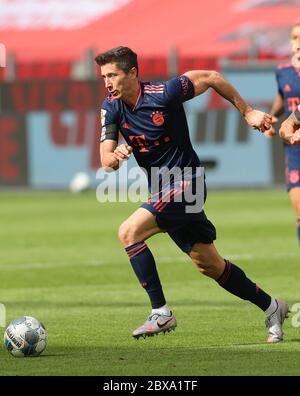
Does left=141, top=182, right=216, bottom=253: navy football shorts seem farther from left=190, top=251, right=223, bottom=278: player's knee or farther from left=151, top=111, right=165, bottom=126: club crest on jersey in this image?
left=151, top=111, right=165, bottom=126: club crest on jersey

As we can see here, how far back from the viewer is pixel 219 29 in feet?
121

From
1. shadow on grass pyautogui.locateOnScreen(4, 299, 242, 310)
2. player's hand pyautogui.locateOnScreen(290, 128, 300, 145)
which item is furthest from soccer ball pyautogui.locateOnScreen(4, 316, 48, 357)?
shadow on grass pyautogui.locateOnScreen(4, 299, 242, 310)

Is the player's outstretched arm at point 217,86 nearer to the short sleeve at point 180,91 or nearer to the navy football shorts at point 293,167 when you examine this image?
the short sleeve at point 180,91

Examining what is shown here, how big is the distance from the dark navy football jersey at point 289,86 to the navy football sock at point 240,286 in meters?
4.12

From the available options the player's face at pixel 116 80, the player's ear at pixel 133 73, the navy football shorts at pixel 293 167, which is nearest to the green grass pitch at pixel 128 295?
the navy football shorts at pixel 293 167

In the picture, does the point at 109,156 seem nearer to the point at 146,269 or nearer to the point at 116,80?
the point at 116,80

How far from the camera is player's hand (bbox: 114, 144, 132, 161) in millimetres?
8539

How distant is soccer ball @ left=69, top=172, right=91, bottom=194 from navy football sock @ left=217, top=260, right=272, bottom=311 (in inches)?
757

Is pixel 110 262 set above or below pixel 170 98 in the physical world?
below

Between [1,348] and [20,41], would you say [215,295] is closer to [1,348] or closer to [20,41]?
[1,348]

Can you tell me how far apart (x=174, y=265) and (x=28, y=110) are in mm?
14560

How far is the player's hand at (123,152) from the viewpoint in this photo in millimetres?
8539

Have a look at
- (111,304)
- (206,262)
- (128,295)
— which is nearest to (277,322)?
(206,262)
